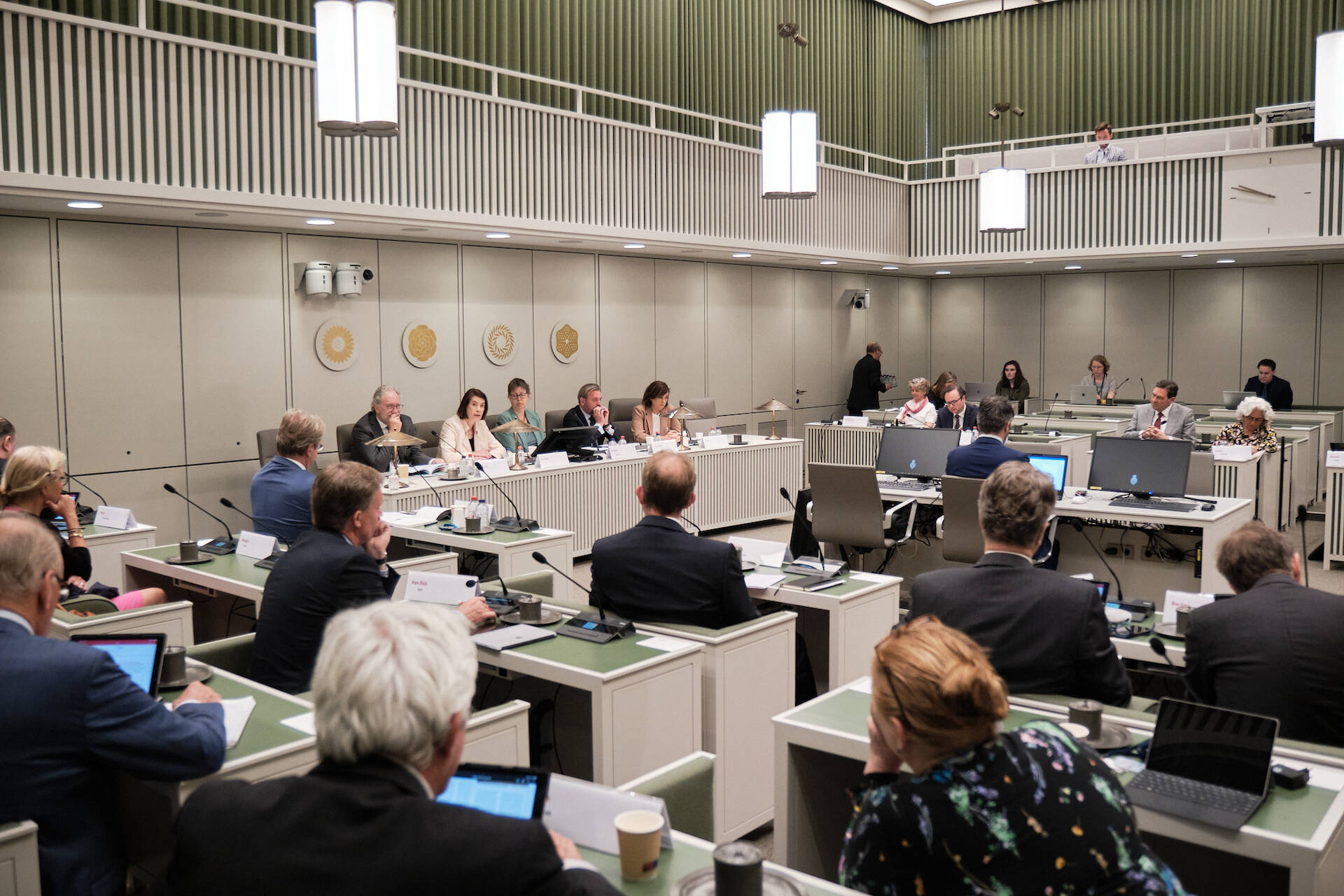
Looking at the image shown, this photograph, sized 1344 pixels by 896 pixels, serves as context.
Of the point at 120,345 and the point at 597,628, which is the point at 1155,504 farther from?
the point at 120,345

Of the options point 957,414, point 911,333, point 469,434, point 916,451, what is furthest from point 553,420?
point 911,333

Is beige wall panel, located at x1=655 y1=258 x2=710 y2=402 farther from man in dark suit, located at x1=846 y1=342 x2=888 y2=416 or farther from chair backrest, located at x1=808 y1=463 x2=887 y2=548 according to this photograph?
chair backrest, located at x1=808 y1=463 x2=887 y2=548

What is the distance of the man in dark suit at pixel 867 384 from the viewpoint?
13984 millimetres

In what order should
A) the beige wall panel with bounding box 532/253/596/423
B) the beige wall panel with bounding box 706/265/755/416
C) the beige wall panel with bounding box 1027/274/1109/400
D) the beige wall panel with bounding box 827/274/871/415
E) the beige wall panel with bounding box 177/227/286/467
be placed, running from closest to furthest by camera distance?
the beige wall panel with bounding box 177/227/286/467 → the beige wall panel with bounding box 532/253/596/423 → the beige wall panel with bounding box 706/265/755/416 → the beige wall panel with bounding box 827/274/871/415 → the beige wall panel with bounding box 1027/274/1109/400

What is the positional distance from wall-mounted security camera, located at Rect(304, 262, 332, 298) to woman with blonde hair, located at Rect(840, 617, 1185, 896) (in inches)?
304

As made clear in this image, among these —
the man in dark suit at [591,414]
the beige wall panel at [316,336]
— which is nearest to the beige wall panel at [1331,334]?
the man in dark suit at [591,414]

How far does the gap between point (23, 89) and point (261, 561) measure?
3.56 m

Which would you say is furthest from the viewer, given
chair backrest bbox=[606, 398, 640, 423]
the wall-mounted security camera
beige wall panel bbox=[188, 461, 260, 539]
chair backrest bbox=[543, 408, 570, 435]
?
chair backrest bbox=[606, 398, 640, 423]

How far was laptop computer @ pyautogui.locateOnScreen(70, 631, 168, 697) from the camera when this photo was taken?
2662mm

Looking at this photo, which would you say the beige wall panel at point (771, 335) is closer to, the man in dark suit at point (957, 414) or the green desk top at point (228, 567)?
the man in dark suit at point (957, 414)

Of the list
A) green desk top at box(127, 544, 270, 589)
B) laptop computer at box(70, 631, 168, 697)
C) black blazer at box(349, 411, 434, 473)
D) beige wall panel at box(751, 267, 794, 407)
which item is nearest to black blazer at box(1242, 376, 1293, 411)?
beige wall panel at box(751, 267, 794, 407)

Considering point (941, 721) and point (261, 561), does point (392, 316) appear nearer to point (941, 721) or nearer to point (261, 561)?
point (261, 561)

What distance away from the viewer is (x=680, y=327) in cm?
1217

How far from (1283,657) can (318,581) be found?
2548mm
